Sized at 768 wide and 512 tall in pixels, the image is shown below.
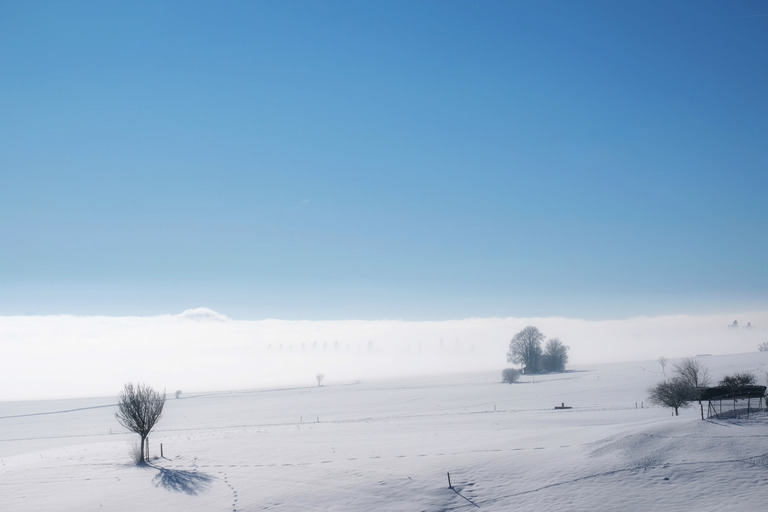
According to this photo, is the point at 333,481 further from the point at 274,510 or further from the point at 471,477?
the point at 471,477

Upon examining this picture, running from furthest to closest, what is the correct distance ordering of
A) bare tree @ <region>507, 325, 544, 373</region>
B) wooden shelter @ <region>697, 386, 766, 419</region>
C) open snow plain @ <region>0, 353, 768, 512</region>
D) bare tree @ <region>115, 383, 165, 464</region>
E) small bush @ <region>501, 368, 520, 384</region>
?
bare tree @ <region>507, 325, 544, 373</region> < small bush @ <region>501, 368, 520, 384</region> < bare tree @ <region>115, 383, 165, 464</region> < wooden shelter @ <region>697, 386, 766, 419</region> < open snow plain @ <region>0, 353, 768, 512</region>

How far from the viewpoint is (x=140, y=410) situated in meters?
36.2

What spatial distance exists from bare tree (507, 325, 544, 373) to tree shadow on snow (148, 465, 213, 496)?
4724 inches

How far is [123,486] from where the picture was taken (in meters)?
28.7

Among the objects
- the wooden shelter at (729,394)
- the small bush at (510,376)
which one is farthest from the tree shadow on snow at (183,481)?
the small bush at (510,376)

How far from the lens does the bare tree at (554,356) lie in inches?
5487

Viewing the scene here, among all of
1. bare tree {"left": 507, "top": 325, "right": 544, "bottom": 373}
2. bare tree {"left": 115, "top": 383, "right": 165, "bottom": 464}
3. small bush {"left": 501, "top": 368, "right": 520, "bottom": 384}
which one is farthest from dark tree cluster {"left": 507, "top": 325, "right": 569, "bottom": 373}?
bare tree {"left": 115, "top": 383, "right": 165, "bottom": 464}

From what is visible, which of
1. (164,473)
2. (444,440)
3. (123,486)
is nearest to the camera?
(123,486)

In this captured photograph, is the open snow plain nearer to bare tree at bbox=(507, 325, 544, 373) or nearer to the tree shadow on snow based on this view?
the tree shadow on snow

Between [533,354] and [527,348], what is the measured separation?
2296mm

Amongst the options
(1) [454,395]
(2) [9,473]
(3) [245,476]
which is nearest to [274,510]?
(3) [245,476]

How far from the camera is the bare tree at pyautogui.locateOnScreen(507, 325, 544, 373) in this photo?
138m

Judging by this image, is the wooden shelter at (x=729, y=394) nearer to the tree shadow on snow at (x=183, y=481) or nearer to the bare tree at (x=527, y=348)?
the tree shadow on snow at (x=183, y=481)

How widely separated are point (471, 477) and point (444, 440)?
10.8m
